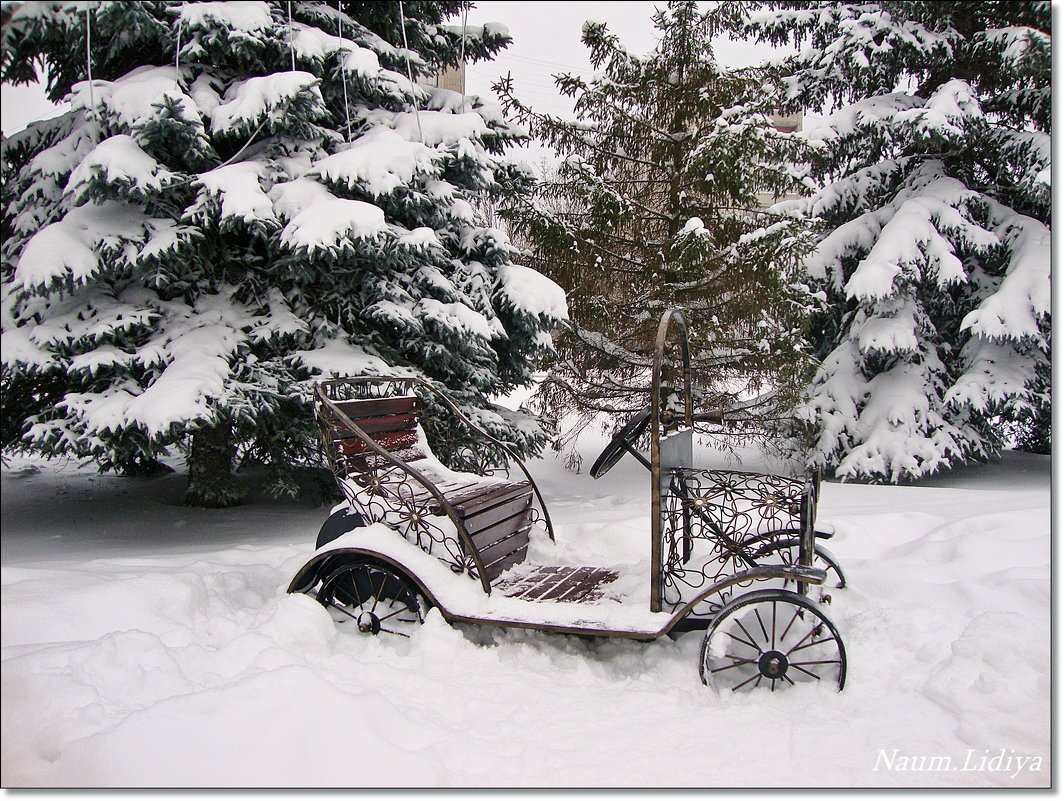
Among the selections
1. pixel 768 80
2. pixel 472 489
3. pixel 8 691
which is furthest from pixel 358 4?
pixel 8 691

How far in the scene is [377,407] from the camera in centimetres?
382

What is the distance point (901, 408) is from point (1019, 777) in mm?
5037

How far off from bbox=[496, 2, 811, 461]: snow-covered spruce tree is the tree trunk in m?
2.92

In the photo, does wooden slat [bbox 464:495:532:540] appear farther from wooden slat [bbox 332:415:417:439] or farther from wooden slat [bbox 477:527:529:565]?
wooden slat [bbox 332:415:417:439]

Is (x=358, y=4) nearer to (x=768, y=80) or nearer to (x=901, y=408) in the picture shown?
(x=768, y=80)

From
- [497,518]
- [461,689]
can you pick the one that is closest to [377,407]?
[497,518]

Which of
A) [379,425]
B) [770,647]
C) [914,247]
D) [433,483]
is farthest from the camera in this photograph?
[914,247]

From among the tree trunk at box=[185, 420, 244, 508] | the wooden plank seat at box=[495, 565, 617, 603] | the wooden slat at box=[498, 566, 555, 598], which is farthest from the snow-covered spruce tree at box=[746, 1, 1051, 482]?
the tree trunk at box=[185, 420, 244, 508]

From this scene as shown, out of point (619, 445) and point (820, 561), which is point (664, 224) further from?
point (619, 445)

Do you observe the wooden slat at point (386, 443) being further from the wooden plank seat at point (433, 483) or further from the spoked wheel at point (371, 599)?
the spoked wheel at point (371, 599)

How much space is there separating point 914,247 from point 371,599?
218 inches

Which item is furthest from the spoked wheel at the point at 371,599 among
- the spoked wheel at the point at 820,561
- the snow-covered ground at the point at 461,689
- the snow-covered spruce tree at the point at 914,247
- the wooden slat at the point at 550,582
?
the snow-covered spruce tree at the point at 914,247

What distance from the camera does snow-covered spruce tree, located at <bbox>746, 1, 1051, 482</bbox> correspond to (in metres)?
5.59

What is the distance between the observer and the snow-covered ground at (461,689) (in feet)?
6.48
